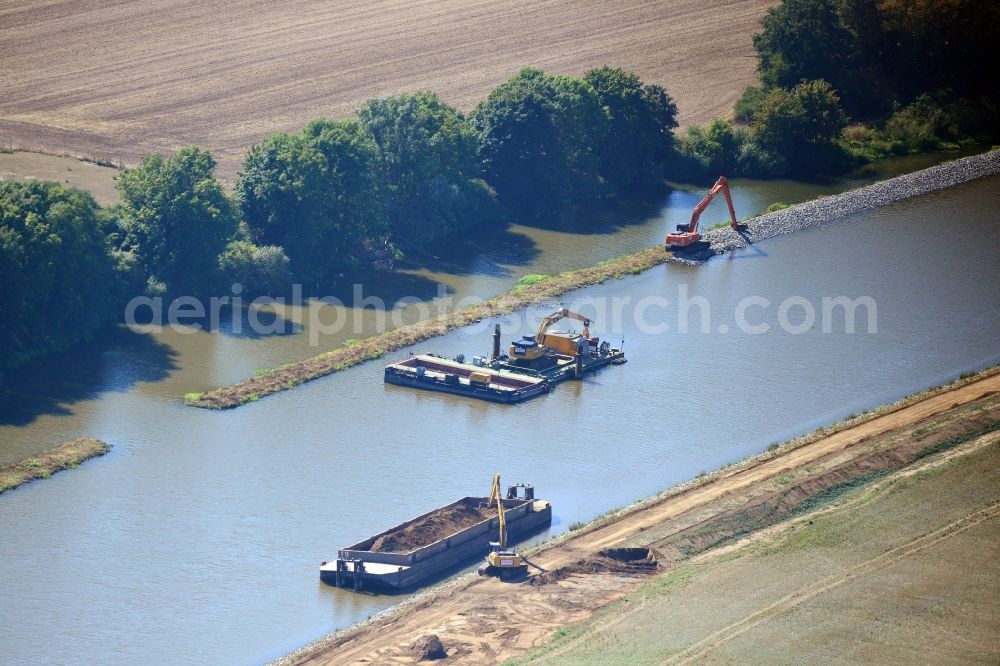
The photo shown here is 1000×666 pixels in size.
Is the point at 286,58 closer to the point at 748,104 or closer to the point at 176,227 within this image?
the point at 748,104

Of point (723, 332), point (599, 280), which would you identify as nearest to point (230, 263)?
point (599, 280)

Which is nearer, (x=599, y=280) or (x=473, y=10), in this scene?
(x=599, y=280)

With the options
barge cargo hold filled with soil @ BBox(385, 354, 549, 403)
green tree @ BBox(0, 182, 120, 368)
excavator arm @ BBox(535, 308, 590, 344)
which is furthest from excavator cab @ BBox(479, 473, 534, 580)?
green tree @ BBox(0, 182, 120, 368)

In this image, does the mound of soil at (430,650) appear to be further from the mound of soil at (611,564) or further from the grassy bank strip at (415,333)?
the grassy bank strip at (415,333)

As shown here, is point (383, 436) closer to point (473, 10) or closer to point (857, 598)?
point (857, 598)

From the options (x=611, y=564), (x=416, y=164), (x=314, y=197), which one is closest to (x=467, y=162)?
(x=416, y=164)

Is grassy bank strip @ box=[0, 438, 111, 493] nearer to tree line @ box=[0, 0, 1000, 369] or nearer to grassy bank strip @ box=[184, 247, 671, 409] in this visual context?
grassy bank strip @ box=[184, 247, 671, 409]
